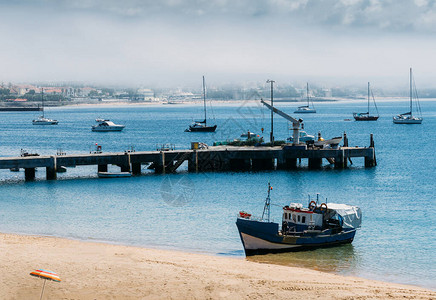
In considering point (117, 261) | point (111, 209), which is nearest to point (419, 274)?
point (117, 261)

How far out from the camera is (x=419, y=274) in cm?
3934

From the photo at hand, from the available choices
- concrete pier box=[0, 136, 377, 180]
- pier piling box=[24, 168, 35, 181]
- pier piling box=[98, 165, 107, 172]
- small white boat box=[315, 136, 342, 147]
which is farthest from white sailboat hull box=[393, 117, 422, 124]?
pier piling box=[24, 168, 35, 181]

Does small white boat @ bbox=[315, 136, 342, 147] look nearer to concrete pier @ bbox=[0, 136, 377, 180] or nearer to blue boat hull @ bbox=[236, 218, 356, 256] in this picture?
concrete pier @ bbox=[0, 136, 377, 180]

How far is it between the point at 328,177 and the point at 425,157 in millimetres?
34130

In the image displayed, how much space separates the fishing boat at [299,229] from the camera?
41.5m

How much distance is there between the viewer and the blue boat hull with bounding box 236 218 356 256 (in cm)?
4138

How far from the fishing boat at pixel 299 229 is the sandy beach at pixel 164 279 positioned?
79.2 inches

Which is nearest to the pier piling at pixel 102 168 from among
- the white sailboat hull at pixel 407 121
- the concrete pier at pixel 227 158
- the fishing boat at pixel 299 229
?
the concrete pier at pixel 227 158

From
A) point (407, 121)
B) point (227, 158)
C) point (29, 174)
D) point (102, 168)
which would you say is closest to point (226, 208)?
point (227, 158)

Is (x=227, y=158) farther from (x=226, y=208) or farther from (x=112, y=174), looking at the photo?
(x=226, y=208)

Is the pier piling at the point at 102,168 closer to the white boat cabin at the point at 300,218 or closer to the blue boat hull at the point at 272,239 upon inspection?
the white boat cabin at the point at 300,218

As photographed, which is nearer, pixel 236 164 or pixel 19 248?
pixel 19 248

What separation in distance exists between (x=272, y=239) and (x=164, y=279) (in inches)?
399

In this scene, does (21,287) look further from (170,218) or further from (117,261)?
(170,218)
